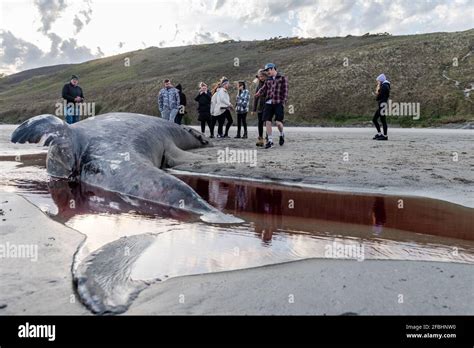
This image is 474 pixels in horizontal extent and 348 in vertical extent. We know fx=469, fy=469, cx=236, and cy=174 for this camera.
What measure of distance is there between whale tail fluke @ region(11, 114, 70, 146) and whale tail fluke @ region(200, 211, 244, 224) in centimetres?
291

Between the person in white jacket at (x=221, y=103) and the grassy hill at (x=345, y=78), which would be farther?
the grassy hill at (x=345, y=78)

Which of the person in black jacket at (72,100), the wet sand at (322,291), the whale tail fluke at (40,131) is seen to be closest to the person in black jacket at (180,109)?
the person in black jacket at (72,100)

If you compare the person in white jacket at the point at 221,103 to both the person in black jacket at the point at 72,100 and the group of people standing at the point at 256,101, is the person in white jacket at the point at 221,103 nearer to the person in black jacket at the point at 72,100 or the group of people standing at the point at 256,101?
the group of people standing at the point at 256,101

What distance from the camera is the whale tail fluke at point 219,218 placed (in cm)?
441

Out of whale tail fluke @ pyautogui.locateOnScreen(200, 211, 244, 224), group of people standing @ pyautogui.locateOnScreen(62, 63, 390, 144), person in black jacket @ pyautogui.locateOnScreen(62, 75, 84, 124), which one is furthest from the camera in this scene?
person in black jacket @ pyautogui.locateOnScreen(62, 75, 84, 124)

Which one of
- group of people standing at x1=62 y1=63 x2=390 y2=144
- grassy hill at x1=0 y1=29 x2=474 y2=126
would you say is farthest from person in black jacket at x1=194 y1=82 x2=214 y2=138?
grassy hill at x1=0 y1=29 x2=474 y2=126

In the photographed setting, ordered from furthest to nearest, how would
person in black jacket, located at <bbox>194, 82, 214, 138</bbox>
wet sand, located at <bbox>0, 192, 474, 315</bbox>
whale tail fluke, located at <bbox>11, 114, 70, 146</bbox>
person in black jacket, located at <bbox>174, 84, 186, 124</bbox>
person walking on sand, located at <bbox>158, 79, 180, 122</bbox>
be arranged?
person in black jacket, located at <bbox>174, 84, 186, 124</bbox>, person in black jacket, located at <bbox>194, 82, 214, 138</bbox>, person walking on sand, located at <bbox>158, 79, 180, 122</bbox>, whale tail fluke, located at <bbox>11, 114, 70, 146</bbox>, wet sand, located at <bbox>0, 192, 474, 315</bbox>

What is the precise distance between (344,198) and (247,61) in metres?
43.2

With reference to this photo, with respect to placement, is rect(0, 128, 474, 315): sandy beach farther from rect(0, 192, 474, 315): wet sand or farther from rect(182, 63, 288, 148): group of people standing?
rect(182, 63, 288, 148): group of people standing

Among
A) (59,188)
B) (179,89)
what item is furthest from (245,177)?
(179,89)

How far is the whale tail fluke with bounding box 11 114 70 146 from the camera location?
248 inches

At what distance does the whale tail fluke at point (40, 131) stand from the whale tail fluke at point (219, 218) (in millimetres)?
2910

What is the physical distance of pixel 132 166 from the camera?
228 inches
